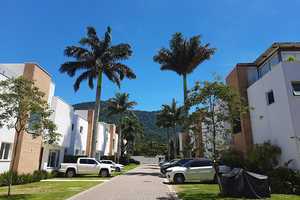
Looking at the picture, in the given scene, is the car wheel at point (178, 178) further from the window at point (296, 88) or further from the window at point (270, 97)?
the window at point (296, 88)

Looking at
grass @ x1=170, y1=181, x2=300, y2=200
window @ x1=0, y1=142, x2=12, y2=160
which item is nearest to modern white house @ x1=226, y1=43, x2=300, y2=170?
grass @ x1=170, y1=181, x2=300, y2=200

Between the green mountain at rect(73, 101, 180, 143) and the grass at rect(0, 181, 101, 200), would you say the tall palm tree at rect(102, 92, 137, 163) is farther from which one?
the green mountain at rect(73, 101, 180, 143)

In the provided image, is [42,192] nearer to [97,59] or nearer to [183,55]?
[97,59]

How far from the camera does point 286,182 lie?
36.7ft

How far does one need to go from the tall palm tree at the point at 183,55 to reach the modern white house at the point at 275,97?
23.1 feet

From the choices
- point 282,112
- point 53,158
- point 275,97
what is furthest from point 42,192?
point 275,97

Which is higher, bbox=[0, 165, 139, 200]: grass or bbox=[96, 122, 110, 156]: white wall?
bbox=[96, 122, 110, 156]: white wall

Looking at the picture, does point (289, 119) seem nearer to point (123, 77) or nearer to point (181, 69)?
point (181, 69)

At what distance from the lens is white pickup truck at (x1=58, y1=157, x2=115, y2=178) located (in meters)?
18.8

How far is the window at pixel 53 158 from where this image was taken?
20.5 m

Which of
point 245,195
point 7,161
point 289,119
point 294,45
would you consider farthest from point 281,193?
point 7,161

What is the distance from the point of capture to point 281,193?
11180 millimetres

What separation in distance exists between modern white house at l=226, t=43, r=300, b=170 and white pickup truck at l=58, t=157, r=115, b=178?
41.0 feet

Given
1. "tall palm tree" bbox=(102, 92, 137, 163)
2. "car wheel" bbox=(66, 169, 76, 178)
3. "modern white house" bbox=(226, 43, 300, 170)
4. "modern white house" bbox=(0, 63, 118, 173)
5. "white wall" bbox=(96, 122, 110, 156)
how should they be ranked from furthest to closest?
"tall palm tree" bbox=(102, 92, 137, 163) < "white wall" bbox=(96, 122, 110, 156) < "car wheel" bbox=(66, 169, 76, 178) < "modern white house" bbox=(0, 63, 118, 173) < "modern white house" bbox=(226, 43, 300, 170)
